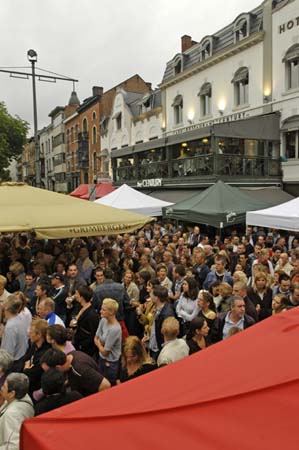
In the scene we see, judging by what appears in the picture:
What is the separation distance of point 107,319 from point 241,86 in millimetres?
18917

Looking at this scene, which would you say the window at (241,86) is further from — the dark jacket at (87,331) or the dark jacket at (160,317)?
the dark jacket at (87,331)

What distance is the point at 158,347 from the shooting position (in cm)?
506

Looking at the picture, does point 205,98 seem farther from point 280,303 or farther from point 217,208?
point 280,303

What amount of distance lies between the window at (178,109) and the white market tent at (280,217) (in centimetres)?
1591

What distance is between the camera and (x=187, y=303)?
5680 mm

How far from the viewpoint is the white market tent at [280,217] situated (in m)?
9.55

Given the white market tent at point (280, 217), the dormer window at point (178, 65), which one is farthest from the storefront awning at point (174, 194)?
the dormer window at point (178, 65)

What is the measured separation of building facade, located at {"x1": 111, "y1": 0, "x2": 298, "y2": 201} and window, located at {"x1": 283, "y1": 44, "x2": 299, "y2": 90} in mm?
46

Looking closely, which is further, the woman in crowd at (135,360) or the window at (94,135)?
the window at (94,135)

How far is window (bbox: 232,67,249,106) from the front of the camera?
2000 cm

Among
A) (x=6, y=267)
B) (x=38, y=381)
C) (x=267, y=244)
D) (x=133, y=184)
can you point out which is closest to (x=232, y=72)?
(x=133, y=184)

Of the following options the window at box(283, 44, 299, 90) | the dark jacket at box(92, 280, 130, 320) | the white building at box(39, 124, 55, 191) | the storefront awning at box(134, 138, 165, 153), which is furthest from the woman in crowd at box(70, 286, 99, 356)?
the white building at box(39, 124, 55, 191)

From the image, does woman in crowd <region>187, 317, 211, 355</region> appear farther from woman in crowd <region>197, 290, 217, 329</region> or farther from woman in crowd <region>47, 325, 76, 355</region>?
woman in crowd <region>47, 325, 76, 355</region>

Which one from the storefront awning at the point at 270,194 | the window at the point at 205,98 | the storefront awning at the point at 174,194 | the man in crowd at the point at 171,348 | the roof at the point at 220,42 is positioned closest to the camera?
the man in crowd at the point at 171,348
